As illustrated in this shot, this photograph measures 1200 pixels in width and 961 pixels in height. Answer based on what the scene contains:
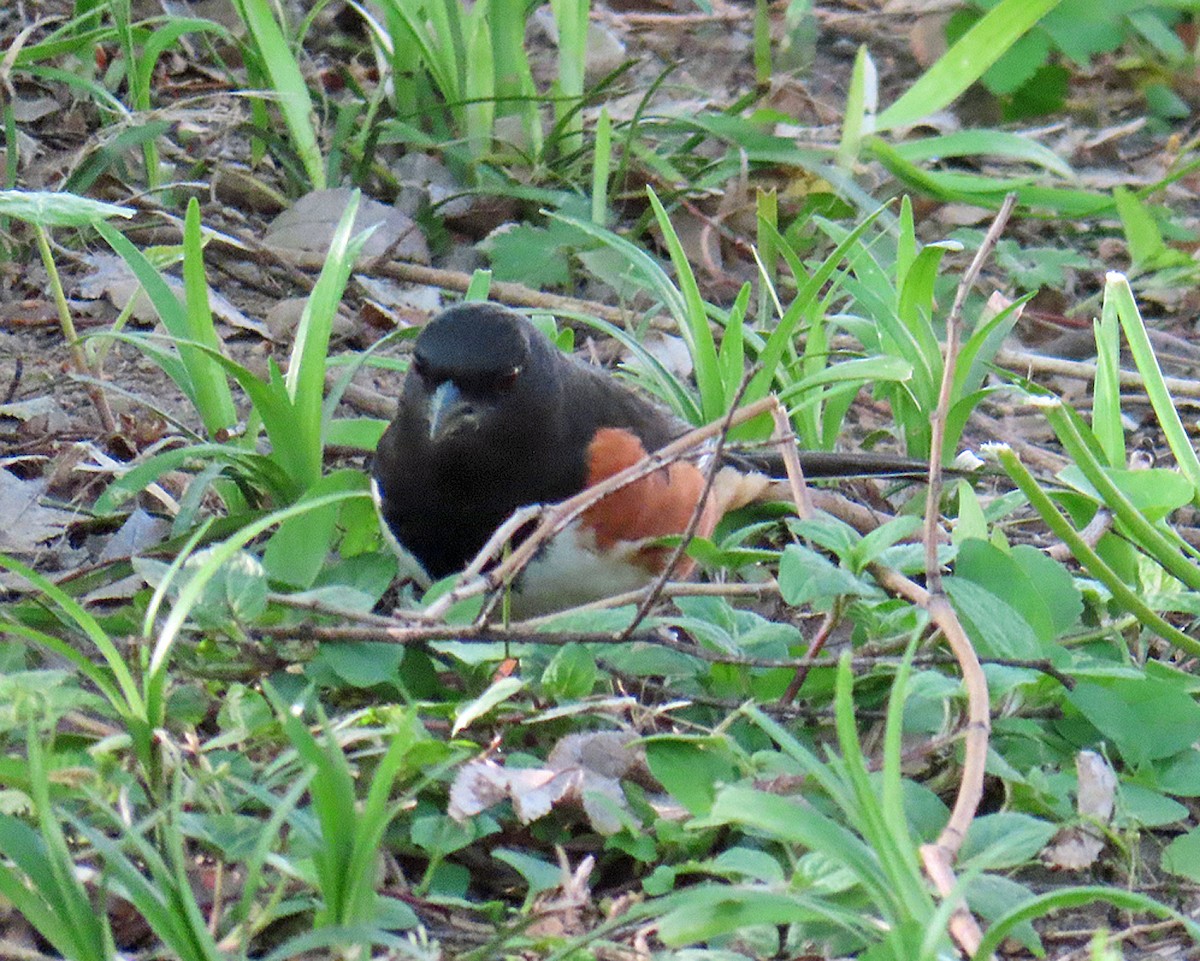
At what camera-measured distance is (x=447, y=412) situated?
133 inches

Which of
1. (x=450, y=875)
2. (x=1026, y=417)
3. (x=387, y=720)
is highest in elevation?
(x=387, y=720)

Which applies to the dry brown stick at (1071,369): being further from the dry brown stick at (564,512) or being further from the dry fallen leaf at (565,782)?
the dry fallen leaf at (565,782)

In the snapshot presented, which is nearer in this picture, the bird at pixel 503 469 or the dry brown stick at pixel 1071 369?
the bird at pixel 503 469

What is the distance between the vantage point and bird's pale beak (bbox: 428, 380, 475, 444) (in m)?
3.36

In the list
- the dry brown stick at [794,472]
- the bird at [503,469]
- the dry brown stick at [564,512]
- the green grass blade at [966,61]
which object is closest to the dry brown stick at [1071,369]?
the green grass blade at [966,61]

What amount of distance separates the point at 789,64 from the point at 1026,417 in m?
2.20

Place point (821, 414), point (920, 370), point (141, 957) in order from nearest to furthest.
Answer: point (141, 957)
point (920, 370)
point (821, 414)

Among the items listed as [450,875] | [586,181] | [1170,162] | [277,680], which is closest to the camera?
[450,875]

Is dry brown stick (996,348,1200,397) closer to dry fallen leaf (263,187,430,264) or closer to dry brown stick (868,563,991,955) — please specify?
dry fallen leaf (263,187,430,264)

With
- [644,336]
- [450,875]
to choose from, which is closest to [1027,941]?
[450,875]

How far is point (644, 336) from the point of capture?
15.9ft

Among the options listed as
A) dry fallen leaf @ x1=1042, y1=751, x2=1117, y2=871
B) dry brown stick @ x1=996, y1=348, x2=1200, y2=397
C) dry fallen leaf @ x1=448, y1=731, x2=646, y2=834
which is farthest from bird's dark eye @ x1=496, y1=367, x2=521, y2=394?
dry brown stick @ x1=996, y1=348, x2=1200, y2=397

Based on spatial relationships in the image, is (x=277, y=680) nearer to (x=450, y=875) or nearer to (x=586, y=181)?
(x=450, y=875)

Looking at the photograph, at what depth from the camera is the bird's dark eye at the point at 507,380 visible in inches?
Answer: 137
